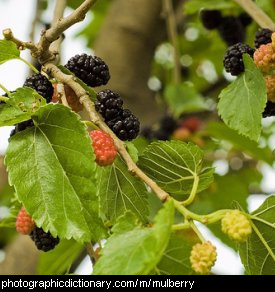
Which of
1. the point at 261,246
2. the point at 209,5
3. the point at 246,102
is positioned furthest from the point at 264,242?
the point at 209,5

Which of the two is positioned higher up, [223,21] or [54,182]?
[54,182]

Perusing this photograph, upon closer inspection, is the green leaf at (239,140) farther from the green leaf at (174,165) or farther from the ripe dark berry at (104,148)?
the ripe dark berry at (104,148)

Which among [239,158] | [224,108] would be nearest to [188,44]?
[239,158]

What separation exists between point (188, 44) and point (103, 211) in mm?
1599

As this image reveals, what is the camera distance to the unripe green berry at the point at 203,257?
2.54 ft

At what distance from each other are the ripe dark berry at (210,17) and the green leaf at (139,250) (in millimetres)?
903

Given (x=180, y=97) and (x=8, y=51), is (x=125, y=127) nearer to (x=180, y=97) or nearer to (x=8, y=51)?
(x=8, y=51)

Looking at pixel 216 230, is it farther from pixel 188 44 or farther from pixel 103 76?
pixel 103 76

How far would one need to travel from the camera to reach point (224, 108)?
1.10 meters

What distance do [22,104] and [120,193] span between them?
0.20 meters

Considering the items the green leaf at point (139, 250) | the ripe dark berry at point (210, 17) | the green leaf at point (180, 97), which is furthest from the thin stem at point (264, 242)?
the green leaf at point (180, 97)

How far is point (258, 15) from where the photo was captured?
1.21 metres

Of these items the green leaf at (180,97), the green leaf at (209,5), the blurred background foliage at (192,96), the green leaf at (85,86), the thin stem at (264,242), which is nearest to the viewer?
the thin stem at (264,242)

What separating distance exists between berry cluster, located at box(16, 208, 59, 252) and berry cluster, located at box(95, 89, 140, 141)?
0.73 feet
